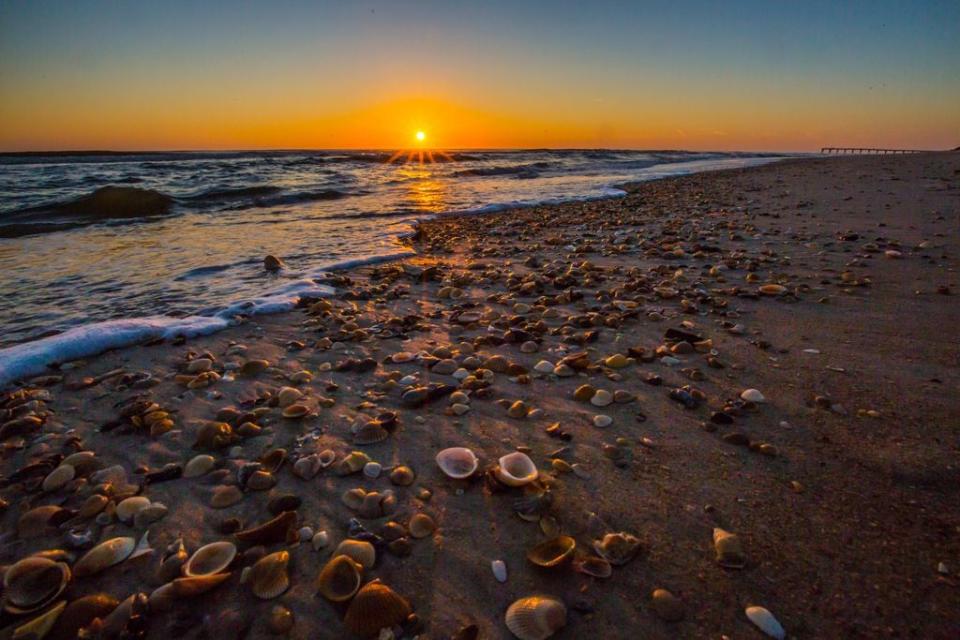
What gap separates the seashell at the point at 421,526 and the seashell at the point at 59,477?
176 cm

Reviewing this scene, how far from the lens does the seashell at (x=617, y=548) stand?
175 centimetres

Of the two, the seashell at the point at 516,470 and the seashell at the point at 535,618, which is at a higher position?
the seashell at the point at 516,470

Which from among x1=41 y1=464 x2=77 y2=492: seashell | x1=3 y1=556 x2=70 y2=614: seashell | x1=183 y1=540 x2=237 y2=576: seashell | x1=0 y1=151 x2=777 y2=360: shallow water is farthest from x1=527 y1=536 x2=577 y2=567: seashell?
x1=0 y1=151 x2=777 y2=360: shallow water

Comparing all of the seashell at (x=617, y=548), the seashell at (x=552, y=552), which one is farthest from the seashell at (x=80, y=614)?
the seashell at (x=617, y=548)

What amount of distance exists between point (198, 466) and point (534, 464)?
5.57 feet

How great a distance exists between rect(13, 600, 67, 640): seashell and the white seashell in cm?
150

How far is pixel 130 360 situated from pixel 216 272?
3.23 metres

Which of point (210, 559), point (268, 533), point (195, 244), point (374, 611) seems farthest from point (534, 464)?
point (195, 244)

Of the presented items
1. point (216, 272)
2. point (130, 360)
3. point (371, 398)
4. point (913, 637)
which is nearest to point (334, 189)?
point (216, 272)

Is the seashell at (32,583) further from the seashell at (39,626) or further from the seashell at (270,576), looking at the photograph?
the seashell at (270,576)

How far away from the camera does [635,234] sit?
27.7 feet

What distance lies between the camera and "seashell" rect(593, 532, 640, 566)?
175 cm

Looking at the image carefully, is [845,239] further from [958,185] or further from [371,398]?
[958,185]

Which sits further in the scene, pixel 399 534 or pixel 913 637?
pixel 399 534
